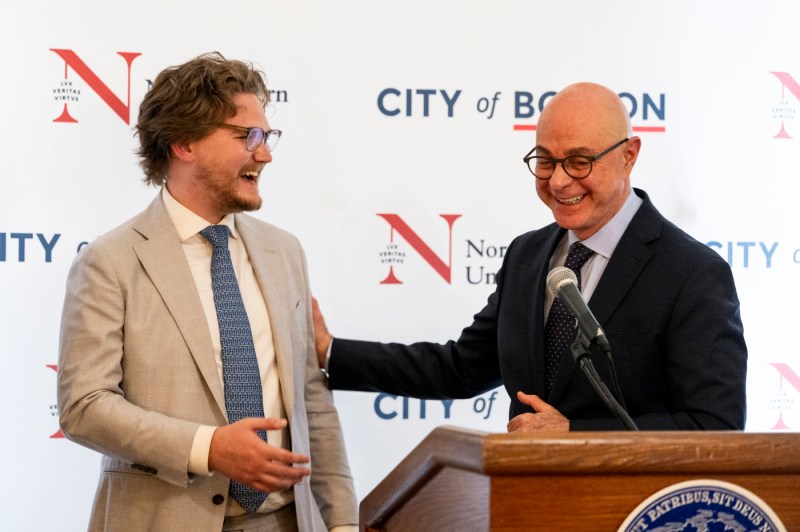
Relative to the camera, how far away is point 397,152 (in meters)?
3.22

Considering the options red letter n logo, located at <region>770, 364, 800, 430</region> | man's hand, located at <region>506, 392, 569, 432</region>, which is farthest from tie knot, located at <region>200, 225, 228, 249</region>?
red letter n logo, located at <region>770, 364, 800, 430</region>

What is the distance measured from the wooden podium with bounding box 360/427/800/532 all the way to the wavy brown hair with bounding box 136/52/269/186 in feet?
4.57

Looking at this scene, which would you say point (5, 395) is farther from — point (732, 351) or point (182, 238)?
point (732, 351)

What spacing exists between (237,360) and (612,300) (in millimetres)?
877

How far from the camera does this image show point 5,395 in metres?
3.05

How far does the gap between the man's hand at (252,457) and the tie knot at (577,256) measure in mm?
802

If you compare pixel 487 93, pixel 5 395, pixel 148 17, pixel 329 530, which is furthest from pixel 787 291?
pixel 5 395

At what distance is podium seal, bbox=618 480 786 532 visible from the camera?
1.29 metres

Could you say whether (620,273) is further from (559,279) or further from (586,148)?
(559,279)

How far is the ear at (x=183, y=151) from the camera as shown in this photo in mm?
2469

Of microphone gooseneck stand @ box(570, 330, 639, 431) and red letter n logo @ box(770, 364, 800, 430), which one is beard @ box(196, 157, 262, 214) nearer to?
microphone gooseneck stand @ box(570, 330, 639, 431)

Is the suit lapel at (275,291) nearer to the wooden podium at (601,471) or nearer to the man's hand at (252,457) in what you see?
the man's hand at (252,457)

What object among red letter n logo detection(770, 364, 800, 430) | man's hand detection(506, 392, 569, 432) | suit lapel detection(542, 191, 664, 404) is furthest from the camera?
red letter n logo detection(770, 364, 800, 430)

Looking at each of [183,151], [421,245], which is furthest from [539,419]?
[421,245]
